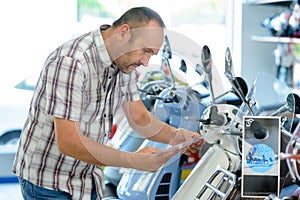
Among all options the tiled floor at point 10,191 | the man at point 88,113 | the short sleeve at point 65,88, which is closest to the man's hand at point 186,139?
the man at point 88,113

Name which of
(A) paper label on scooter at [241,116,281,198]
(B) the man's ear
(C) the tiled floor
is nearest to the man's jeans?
(B) the man's ear

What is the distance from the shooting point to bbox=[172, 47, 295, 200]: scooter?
1708 mm

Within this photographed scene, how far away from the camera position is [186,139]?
1.91 m

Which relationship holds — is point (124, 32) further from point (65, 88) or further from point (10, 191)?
point (10, 191)

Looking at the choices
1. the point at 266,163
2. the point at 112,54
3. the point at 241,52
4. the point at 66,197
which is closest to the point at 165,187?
the point at 66,197

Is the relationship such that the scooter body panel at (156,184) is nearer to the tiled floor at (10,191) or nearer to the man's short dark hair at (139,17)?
the man's short dark hair at (139,17)

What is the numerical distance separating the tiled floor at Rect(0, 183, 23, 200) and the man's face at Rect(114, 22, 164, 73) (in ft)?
7.81

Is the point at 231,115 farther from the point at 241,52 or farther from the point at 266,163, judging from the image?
the point at 241,52

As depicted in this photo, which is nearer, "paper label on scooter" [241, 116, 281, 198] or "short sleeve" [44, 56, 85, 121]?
"paper label on scooter" [241, 116, 281, 198]

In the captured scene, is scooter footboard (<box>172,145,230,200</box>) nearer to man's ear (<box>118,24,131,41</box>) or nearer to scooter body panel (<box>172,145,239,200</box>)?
scooter body panel (<box>172,145,239,200</box>)

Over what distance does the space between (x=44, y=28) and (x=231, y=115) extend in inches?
120

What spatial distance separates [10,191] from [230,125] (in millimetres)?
2721

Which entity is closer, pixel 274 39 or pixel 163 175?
pixel 163 175

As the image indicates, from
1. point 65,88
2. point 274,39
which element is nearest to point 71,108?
point 65,88
